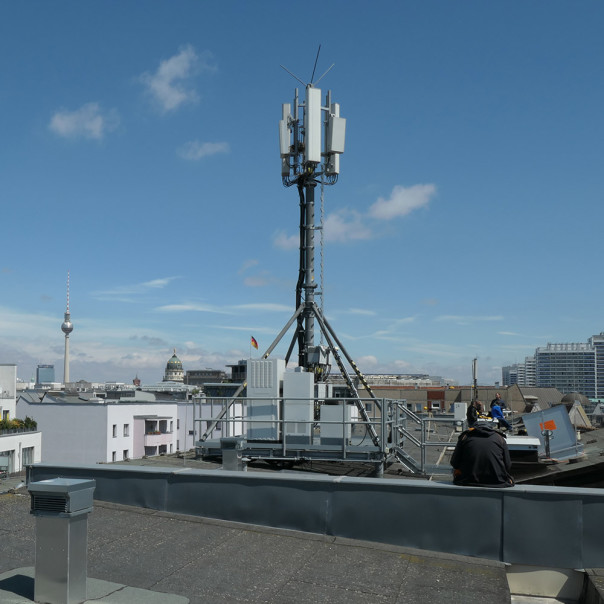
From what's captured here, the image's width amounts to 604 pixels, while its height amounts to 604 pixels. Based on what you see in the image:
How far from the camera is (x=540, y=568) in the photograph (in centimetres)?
630

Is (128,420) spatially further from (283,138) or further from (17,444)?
(283,138)

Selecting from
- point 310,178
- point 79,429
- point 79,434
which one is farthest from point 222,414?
point 79,434

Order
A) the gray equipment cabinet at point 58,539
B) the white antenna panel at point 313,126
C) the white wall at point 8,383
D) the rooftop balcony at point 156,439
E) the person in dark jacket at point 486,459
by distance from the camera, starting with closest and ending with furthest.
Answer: the gray equipment cabinet at point 58,539 < the person in dark jacket at point 486,459 < the white antenna panel at point 313,126 < the white wall at point 8,383 < the rooftop balcony at point 156,439

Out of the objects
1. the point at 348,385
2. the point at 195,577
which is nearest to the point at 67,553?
the point at 195,577

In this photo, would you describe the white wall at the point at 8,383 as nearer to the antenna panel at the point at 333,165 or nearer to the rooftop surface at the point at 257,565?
the antenna panel at the point at 333,165

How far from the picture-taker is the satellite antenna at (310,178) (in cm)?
1576

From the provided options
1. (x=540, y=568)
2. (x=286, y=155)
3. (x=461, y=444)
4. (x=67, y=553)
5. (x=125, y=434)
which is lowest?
(x=125, y=434)

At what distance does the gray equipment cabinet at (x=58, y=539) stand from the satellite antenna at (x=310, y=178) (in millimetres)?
10567

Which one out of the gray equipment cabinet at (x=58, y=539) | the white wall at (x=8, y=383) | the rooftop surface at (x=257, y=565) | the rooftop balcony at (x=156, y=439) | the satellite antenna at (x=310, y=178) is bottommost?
the rooftop balcony at (x=156, y=439)

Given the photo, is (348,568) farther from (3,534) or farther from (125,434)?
(125,434)

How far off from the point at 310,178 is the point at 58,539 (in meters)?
12.5

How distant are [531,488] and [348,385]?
348 inches

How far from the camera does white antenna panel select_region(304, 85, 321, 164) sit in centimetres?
1606

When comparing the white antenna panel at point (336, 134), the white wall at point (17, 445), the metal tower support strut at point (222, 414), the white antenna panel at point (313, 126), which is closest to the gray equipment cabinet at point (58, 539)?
the metal tower support strut at point (222, 414)
